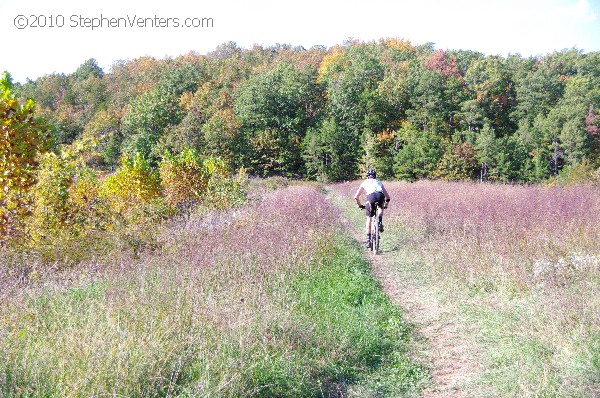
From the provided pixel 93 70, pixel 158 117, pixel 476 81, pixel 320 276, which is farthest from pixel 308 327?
pixel 93 70

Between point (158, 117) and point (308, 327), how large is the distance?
5937cm

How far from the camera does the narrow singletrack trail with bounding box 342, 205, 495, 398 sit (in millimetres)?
3918

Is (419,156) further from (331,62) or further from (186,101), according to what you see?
(186,101)

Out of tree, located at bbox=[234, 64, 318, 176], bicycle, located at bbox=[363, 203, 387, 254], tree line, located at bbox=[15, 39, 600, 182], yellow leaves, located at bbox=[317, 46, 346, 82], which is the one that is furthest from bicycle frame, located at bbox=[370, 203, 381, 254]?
yellow leaves, located at bbox=[317, 46, 346, 82]

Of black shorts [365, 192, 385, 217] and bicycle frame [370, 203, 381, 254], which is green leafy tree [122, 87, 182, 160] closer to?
black shorts [365, 192, 385, 217]

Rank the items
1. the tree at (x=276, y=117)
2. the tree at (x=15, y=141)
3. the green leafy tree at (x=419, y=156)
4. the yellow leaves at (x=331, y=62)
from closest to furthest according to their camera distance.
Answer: the tree at (x=15, y=141), the green leafy tree at (x=419, y=156), the tree at (x=276, y=117), the yellow leaves at (x=331, y=62)

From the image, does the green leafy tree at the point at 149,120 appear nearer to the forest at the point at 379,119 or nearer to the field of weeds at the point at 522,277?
the forest at the point at 379,119

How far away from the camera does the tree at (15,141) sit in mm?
5797

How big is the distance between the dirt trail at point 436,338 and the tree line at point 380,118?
41727 mm

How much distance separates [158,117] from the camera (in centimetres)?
5862

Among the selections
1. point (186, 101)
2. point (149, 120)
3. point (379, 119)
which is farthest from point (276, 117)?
point (149, 120)

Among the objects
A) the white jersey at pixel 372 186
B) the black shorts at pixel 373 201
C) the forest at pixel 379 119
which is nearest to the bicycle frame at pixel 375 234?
the black shorts at pixel 373 201

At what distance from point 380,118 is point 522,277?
55.8 m

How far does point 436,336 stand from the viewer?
16.5ft
